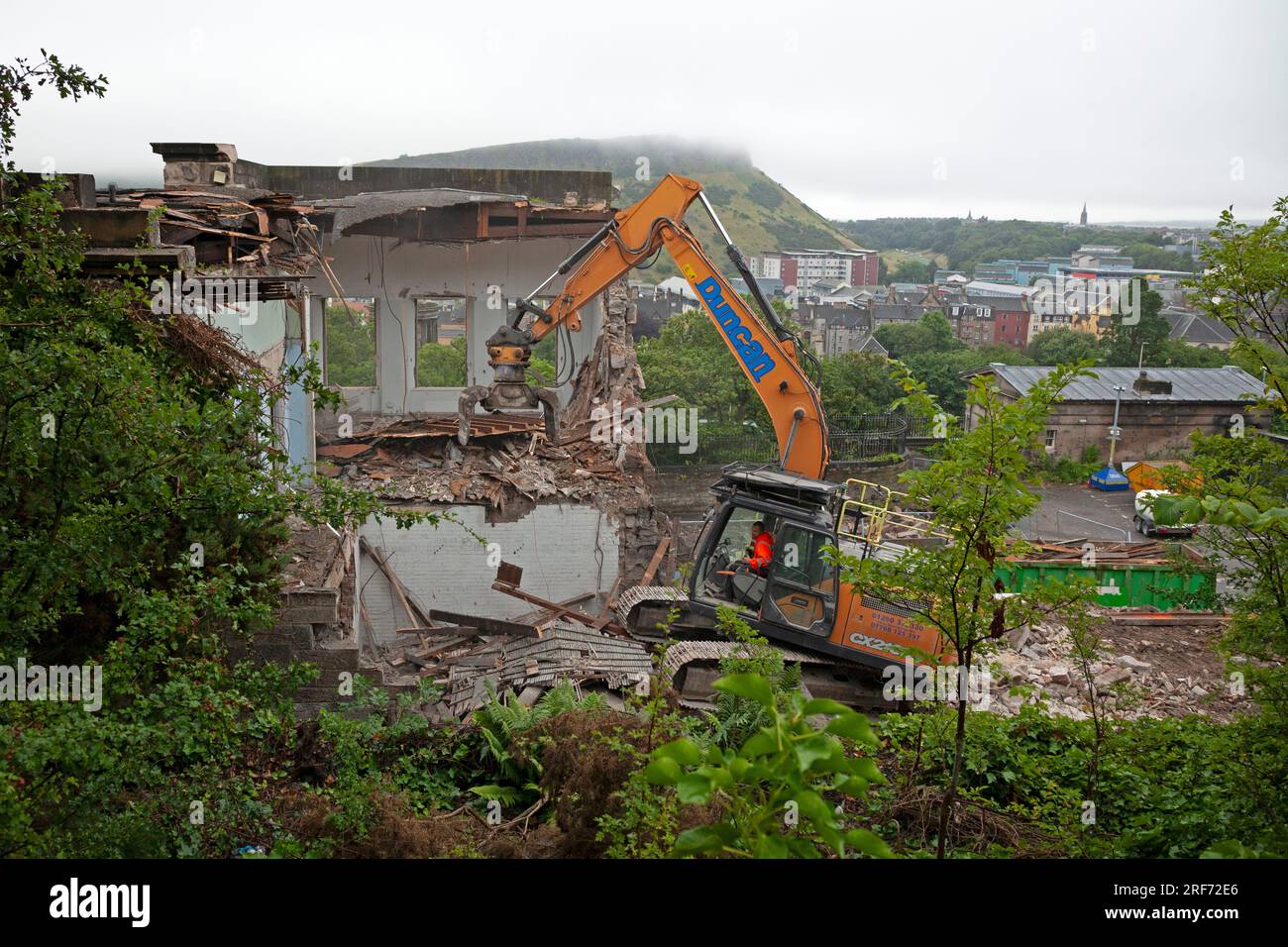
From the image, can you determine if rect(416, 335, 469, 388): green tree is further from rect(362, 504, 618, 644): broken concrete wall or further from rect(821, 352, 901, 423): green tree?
rect(821, 352, 901, 423): green tree

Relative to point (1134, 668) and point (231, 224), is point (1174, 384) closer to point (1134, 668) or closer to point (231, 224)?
point (1134, 668)

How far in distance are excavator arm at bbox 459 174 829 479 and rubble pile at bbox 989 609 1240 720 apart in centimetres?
345

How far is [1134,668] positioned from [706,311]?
725 centimetres

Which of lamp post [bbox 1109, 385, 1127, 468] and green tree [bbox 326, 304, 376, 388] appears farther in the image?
lamp post [bbox 1109, 385, 1127, 468]

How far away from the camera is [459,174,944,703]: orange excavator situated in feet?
34.5

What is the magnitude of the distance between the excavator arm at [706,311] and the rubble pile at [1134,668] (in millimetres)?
3454

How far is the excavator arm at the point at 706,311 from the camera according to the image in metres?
12.0

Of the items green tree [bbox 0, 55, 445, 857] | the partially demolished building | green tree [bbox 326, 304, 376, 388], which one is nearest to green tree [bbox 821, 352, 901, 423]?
green tree [bbox 326, 304, 376, 388]

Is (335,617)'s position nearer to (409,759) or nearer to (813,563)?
(409,759)

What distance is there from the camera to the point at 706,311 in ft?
44.8

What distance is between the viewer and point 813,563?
34.5 ft

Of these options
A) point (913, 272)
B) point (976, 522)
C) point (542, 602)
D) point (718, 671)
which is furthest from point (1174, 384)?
point (913, 272)
